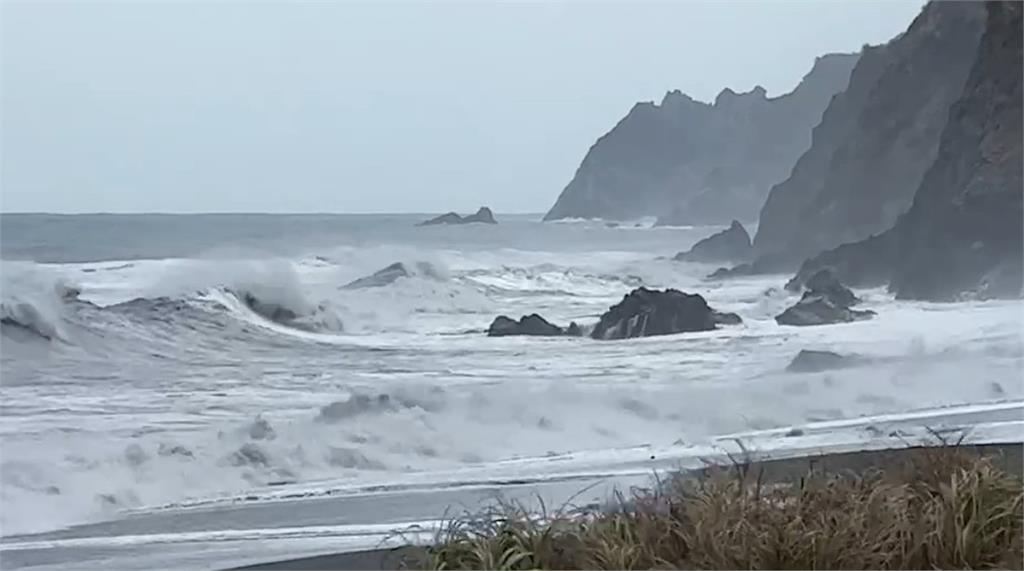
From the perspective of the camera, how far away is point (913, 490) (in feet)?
12.7

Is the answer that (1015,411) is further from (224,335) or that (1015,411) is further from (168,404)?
(224,335)

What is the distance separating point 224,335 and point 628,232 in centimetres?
683

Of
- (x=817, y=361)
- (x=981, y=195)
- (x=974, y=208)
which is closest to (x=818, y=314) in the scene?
(x=817, y=361)

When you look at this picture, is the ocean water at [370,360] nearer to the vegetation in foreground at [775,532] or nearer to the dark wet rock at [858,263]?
the dark wet rock at [858,263]

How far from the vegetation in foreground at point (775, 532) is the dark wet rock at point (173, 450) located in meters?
4.33

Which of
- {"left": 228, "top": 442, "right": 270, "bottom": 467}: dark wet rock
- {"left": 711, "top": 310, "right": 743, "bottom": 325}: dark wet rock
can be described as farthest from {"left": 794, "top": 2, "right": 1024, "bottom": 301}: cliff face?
{"left": 228, "top": 442, "right": 270, "bottom": 467}: dark wet rock

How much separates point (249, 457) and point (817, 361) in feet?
17.1

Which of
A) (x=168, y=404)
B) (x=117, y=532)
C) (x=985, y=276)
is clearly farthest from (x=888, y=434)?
(x=985, y=276)

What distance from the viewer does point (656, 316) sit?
1291 cm

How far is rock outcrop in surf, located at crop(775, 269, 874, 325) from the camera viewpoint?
13.5 m

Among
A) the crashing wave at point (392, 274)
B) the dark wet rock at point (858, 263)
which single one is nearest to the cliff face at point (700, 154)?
the crashing wave at point (392, 274)

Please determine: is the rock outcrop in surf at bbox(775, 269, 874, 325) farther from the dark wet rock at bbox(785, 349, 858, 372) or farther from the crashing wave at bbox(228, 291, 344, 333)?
the crashing wave at bbox(228, 291, 344, 333)

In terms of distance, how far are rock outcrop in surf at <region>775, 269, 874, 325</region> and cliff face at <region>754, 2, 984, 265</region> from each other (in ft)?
9.62

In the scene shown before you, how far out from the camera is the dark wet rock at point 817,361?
35.8 ft
